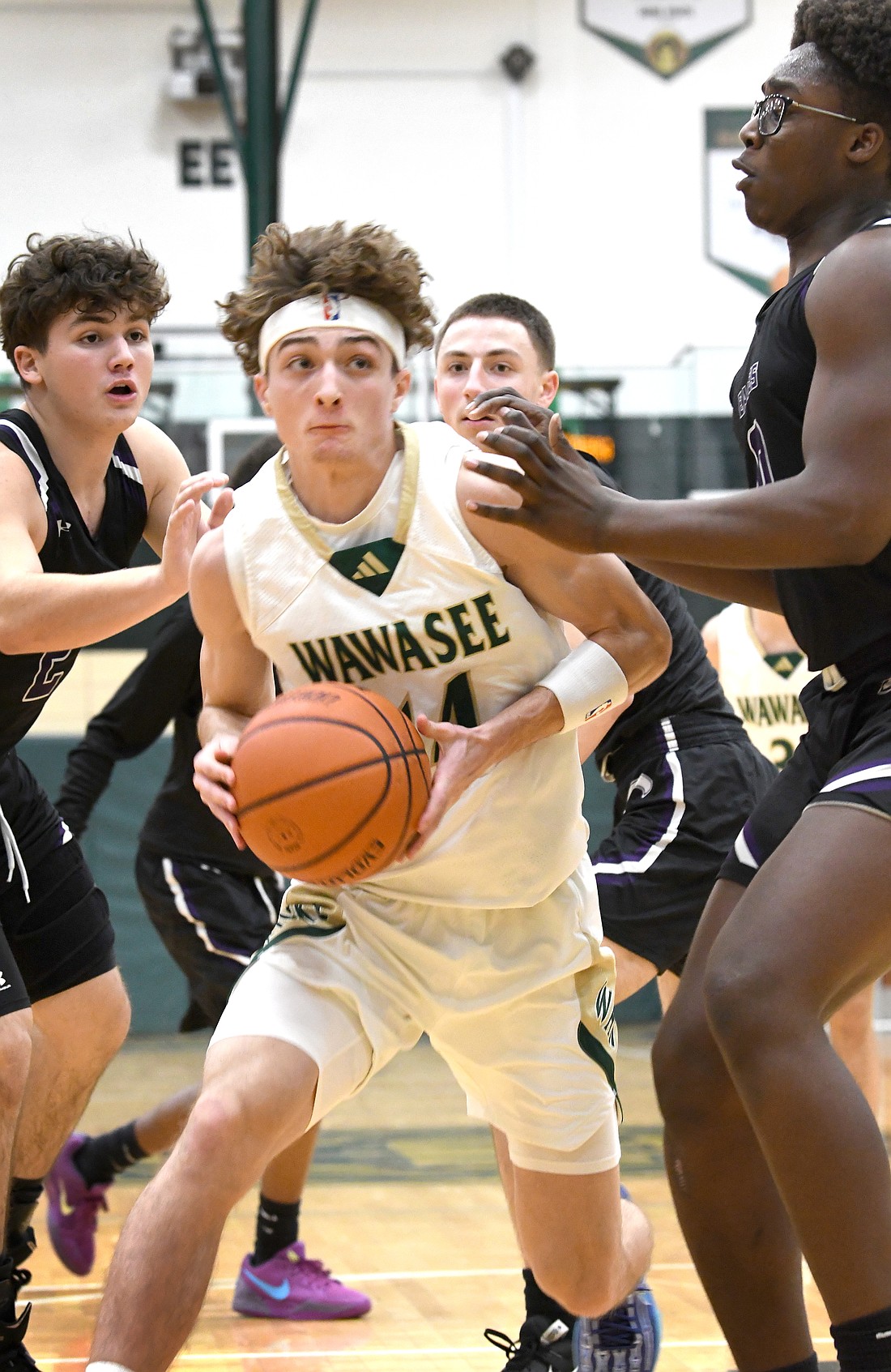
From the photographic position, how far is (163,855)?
4879mm

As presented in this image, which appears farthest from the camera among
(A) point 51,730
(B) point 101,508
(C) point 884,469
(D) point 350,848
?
(A) point 51,730

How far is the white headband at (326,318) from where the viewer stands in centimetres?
294

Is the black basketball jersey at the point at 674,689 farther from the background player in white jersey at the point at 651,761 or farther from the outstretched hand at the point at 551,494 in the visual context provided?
the outstretched hand at the point at 551,494

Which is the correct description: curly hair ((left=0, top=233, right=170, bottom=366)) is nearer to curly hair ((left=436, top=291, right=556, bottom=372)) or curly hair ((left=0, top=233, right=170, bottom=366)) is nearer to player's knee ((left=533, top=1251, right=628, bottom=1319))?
curly hair ((left=436, top=291, right=556, bottom=372))

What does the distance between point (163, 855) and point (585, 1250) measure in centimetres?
232

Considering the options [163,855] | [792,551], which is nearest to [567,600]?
[792,551]

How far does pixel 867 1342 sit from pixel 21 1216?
2304 millimetres

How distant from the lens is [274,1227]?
175 inches

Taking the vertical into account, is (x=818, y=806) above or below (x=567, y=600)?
below

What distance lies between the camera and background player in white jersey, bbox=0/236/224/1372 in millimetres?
3701

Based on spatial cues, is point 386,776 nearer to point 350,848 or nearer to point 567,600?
point 350,848

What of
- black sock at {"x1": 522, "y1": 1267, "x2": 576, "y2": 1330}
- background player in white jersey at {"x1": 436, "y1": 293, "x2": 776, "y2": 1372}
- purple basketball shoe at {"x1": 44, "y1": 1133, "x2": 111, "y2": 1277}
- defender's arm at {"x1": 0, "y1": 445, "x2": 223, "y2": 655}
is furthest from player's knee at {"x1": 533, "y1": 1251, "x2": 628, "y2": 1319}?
purple basketball shoe at {"x1": 44, "y1": 1133, "x2": 111, "y2": 1277}

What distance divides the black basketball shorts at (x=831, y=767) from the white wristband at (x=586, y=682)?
13.1 inches

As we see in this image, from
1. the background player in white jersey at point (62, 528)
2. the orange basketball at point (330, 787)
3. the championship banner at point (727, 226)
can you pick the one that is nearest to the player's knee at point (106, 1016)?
the background player in white jersey at point (62, 528)
